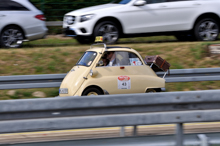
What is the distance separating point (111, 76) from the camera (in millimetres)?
7543

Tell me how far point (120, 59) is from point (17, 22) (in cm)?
519

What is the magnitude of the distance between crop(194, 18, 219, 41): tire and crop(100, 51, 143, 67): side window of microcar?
4.56m

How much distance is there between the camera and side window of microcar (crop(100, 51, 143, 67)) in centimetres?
770

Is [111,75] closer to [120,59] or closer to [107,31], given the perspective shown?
[120,59]

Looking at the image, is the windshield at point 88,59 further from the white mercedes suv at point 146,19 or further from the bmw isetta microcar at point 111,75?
the white mercedes suv at point 146,19

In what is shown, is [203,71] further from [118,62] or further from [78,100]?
[78,100]

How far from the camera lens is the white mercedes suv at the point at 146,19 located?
11000 millimetres

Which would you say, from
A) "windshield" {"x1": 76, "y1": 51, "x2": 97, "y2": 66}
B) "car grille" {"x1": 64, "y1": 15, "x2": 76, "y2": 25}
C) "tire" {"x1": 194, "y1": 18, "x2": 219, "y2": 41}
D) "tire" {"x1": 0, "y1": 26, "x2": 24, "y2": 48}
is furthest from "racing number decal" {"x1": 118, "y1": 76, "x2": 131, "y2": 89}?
"tire" {"x1": 0, "y1": 26, "x2": 24, "y2": 48}

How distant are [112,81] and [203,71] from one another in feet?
9.25

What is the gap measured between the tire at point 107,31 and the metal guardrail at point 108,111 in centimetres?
748

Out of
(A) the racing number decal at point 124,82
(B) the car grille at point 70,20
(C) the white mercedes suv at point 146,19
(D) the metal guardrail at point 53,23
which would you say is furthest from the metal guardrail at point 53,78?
(D) the metal guardrail at point 53,23

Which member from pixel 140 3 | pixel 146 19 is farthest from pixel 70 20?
pixel 146 19

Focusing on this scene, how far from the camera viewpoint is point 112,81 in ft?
24.7

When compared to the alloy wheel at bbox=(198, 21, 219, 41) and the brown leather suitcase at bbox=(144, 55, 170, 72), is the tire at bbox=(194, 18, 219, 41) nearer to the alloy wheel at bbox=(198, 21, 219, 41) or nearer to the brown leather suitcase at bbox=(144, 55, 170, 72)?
the alloy wheel at bbox=(198, 21, 219, 41)
